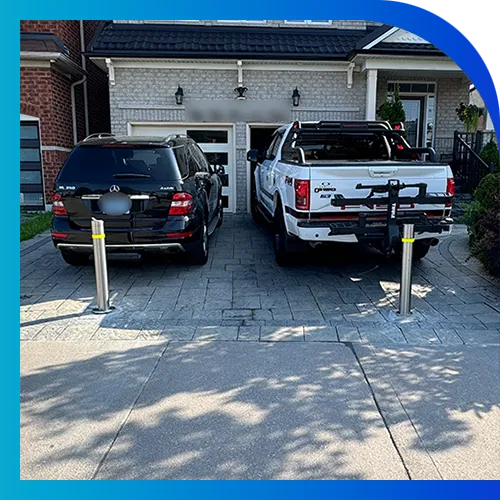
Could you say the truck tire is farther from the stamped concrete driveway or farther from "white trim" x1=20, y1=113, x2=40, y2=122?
"white trim" x1=20, y1=113, x2=40, y2=122

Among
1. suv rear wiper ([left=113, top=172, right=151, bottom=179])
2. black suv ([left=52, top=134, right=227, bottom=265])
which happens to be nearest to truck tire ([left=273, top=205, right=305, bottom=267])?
black suv ([left=52, top=134, right=227, bottom=265])

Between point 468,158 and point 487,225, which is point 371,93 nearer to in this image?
point 468,158

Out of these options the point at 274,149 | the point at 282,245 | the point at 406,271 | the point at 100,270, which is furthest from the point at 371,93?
the point at 100,270

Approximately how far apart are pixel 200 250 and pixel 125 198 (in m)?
1.41

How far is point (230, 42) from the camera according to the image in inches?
480

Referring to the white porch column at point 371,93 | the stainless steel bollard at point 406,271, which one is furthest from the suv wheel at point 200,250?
the white porch column at point 371,93

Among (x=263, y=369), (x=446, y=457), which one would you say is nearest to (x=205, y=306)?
(x=263, y=369)

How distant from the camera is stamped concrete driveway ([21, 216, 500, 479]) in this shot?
9.82 feet

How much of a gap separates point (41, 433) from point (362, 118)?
10855 mm

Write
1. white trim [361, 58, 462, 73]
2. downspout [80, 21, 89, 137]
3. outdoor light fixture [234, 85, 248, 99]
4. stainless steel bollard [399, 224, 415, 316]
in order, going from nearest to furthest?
stainless steel bollard [399, 224, 415, 316], white trim [361, 58, 462, 73], outdoor light fixture [234, 85, 248, 99], downspout [80, 21, 89, 137]

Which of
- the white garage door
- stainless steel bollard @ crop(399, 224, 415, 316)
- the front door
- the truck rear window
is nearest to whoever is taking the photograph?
stainless steel bollard @ crop(399, 224, 415, 316)

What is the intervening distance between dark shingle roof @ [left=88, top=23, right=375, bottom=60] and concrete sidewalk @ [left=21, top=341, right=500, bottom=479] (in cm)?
886

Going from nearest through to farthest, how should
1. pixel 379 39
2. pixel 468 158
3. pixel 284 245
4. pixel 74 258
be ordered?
1. pixel 284 245
2. pixel 74 258
3. pixel 379 39
4. pixel 468 158

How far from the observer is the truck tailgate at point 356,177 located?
5781 mm
